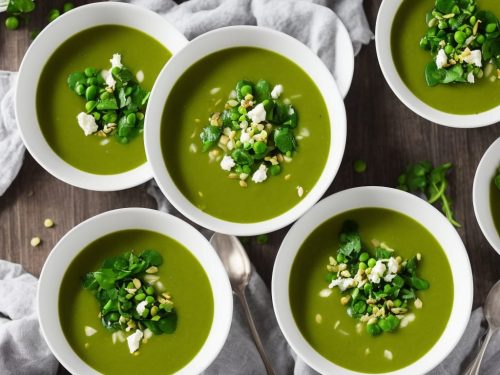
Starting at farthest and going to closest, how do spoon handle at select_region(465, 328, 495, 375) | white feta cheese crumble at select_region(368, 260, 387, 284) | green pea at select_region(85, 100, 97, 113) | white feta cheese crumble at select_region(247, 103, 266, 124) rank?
spoon handle at select_region(465, 328, 495, 375) < green pea at select_region(85, 100, 97, 113) < white feta cheese crumble at select_region(368, 260, 387, 284) < white feta cheese crumble at select_region(247, 103, 266, 124)

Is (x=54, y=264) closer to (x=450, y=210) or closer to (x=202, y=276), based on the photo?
(x=202, y=276)

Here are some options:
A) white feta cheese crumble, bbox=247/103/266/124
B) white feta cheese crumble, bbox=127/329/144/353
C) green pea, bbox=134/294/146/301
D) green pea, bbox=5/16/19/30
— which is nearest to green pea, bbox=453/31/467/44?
white feta cheese crumble, bbox=247/103/266/124

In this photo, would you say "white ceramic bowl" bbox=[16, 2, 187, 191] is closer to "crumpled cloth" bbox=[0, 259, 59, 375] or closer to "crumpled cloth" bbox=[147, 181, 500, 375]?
"crumpled cloth" bbox=[147, 181, 500, 375]

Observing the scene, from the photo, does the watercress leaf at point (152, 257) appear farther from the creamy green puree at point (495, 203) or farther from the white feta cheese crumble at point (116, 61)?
the creamy green puree at point (495, 203)

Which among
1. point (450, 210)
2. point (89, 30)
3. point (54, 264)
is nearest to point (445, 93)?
point (450, 210)

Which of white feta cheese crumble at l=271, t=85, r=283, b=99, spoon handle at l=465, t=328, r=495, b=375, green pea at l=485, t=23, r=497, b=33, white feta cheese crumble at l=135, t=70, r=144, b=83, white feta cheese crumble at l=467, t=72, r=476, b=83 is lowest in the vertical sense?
spoon handle at l=465, t=328, r=495, b=375

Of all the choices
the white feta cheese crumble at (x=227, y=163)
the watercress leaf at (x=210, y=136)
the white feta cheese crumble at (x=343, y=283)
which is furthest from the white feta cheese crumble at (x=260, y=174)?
the white feta cheese crumble at (x=343, y=283)
